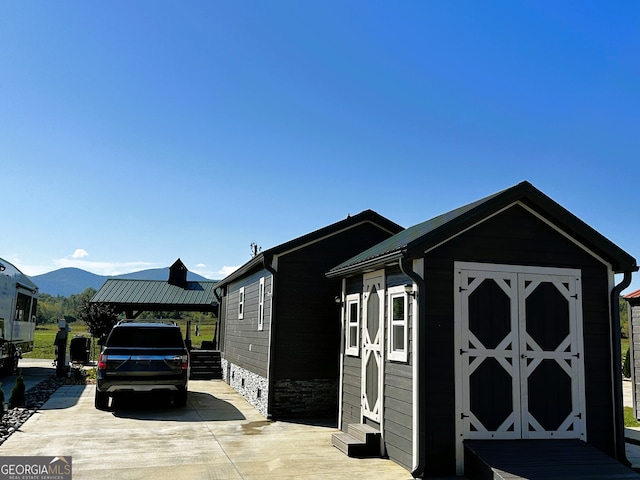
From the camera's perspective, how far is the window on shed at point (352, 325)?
356 inches

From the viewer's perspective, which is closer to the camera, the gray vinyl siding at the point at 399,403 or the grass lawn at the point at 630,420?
the gray vinyl siding at the point at 399,403

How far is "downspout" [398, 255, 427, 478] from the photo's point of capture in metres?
6.44

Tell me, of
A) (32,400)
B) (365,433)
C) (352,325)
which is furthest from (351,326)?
(32,400)

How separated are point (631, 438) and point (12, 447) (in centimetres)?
1061

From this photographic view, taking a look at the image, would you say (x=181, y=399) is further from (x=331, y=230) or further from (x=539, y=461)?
(x=539, y=461)

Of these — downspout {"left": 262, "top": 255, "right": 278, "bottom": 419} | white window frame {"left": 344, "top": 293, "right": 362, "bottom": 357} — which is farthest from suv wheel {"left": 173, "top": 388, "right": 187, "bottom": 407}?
white window frame {"left": 344, "top": 293, "right": 362, "bottom": 357}

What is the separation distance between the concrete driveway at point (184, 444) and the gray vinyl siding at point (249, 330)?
1326 millimetres

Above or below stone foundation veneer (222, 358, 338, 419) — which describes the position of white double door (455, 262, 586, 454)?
above

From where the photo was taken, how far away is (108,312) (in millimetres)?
27641

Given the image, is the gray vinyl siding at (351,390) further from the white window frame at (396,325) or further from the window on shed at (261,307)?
the window on shed at (261,307)

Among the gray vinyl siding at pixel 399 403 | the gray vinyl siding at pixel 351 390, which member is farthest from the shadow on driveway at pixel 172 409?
→ the gray vinyl siding at pixel 399 403

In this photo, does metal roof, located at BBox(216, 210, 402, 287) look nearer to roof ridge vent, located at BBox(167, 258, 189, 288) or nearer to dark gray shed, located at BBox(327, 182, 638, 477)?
dark gray shed, located at BBox(327, 182, 638, 477)

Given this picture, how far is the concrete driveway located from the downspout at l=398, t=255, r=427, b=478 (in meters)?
0.37

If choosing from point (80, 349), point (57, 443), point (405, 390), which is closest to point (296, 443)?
point (405, 390)
